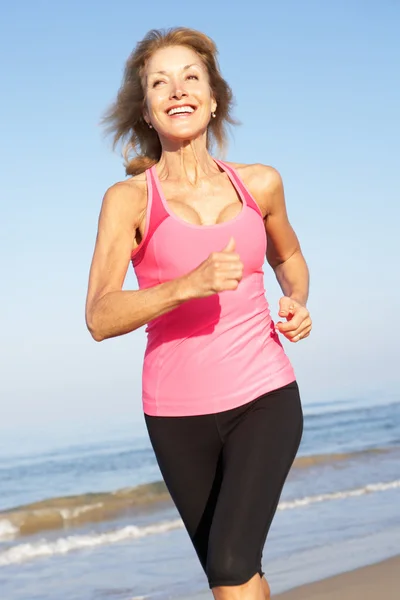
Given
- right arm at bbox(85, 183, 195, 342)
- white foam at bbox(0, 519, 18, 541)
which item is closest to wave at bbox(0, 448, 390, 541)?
white foam at bbox(0, 519, 18, 541)

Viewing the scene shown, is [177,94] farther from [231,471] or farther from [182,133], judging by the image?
[231,471]

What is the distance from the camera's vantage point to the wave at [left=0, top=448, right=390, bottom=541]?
33.8ft

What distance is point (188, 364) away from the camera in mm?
3215

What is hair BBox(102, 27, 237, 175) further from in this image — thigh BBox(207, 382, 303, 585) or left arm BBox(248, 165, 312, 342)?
thigh BBox(207, 382, 303, 585)

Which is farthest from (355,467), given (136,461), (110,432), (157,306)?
(157,306)

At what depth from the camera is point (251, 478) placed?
301cm

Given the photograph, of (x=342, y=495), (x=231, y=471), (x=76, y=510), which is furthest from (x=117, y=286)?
(x=76, y=510)

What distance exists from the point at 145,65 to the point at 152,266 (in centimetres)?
83

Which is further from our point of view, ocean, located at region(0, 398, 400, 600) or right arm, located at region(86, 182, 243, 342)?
ocean, located at region(0, 398, 400, 600)

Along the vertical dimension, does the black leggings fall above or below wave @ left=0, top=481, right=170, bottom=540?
above

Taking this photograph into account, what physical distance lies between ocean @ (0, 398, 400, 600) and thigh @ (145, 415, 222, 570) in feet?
9.41

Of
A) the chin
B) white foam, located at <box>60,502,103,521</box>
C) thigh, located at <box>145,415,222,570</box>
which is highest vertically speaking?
the chin

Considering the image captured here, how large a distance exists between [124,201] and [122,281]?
0.27 meters

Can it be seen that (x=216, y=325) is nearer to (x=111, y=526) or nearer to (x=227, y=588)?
(x=227, y=588)
